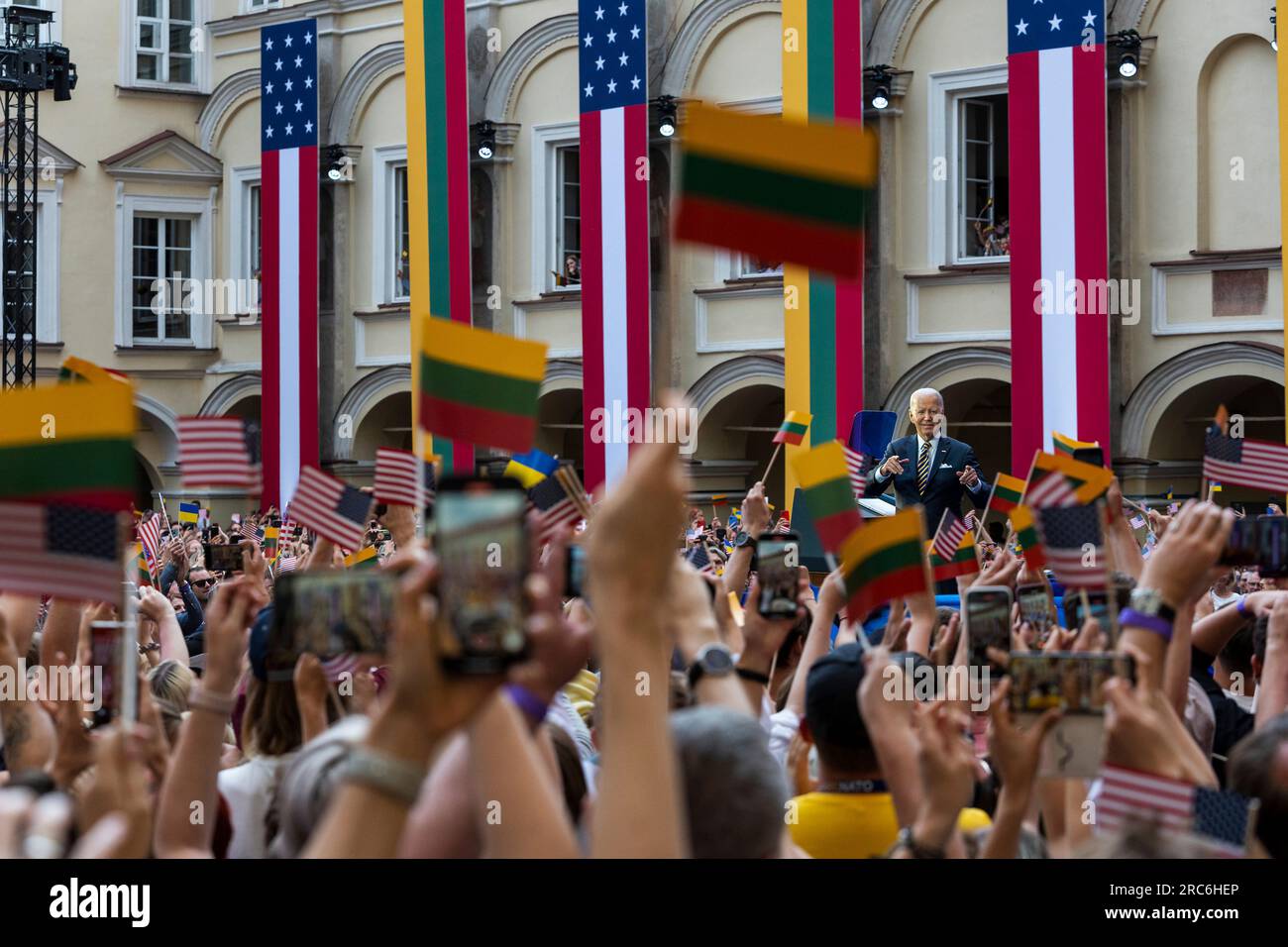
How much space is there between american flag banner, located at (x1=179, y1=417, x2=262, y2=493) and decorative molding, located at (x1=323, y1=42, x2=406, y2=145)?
16.6 meters

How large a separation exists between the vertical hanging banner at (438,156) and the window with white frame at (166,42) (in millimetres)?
9082

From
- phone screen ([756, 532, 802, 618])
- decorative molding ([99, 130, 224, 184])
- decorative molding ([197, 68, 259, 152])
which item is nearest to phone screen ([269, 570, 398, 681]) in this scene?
phone screen ([756, 532, 802, 618])

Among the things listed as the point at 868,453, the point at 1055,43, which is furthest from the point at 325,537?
the point at 1055,43

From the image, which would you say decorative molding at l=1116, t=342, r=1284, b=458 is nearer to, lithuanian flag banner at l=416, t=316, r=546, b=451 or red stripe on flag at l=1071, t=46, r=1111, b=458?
red stripe on flag at l=1071, t=46, r=1111, b=458

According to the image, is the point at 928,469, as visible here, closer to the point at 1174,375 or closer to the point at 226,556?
the point at 226,556

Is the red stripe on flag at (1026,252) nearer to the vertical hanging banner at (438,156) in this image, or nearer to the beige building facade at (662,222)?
the beige building facade at (662,222)

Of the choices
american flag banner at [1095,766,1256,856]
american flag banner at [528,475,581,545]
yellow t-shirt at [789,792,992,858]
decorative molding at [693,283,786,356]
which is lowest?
yellow t-shirt at [789,792,992,858]

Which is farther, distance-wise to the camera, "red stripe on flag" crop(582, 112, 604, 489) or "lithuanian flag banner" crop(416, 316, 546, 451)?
"red stripe on flag" crop(582, 112, 604, 489)

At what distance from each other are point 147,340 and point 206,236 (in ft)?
5.03

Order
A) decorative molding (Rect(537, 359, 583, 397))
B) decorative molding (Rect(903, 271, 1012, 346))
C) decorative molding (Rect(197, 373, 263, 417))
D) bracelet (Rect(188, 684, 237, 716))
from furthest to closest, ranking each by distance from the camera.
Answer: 1. decorative molding (Rect(197, 373, 263, 417))
2. decorative molding (Rect(537, 359, 583, 397))
3. decorative molding (Rect(903, 271, 1012, 346))
4. bracelet (Rect(188, 684, 237, 716))

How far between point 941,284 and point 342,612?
15109mm

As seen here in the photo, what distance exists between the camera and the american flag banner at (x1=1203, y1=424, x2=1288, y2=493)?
5703mm

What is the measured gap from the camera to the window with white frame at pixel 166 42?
24.1 meters

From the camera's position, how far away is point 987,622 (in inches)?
165
